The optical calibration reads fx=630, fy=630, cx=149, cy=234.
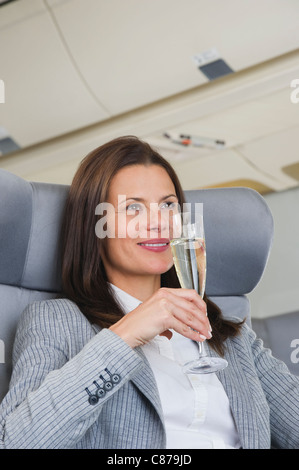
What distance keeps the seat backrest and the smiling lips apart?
0.28m

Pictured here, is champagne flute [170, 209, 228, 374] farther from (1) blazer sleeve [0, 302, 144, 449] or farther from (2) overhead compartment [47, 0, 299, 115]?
(2) overhead compartment [47, 0, 299, 115]

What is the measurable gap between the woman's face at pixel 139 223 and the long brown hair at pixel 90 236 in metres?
0.03

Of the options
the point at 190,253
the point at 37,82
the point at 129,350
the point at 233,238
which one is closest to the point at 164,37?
the point at 37,82

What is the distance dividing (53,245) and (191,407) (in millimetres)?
582

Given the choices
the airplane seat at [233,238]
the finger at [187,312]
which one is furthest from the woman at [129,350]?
the airplane seat at [233,238]

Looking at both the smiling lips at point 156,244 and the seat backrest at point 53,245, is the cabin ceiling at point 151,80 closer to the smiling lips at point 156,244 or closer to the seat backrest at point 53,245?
the seat backrest at point 53,245

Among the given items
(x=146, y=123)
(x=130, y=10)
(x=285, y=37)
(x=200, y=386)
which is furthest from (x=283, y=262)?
(x=200, y=386)

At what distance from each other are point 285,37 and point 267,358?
2668 millimetres

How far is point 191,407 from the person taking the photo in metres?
1.36

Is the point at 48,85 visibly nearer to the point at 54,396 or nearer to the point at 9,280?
the point at 9,280

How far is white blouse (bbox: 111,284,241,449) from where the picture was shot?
1.34m

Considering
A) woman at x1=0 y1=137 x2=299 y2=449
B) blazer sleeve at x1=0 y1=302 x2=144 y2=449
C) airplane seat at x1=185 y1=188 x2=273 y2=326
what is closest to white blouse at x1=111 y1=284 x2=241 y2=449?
woman at x1=0 y1=137 x2=299 y2=449

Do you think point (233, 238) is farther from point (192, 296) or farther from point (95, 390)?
point (95, 390)

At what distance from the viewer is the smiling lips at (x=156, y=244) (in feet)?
5.06
